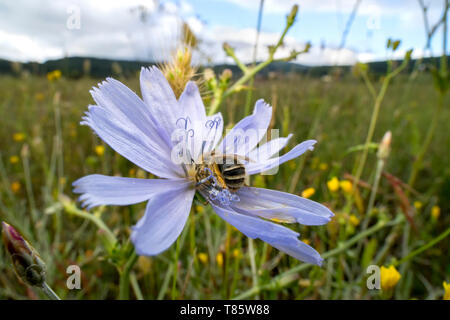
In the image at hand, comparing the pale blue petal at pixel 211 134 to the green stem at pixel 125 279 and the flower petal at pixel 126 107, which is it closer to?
the flower petal at pixel 126 107

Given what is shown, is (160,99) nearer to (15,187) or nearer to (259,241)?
(259,241)

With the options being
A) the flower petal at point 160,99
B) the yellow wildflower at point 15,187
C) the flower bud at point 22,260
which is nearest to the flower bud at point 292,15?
the flower petal at point 160,99

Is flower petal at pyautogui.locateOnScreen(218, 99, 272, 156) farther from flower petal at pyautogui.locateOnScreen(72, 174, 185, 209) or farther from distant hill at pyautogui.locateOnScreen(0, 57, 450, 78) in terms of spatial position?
distant hill at pyautogui.locateOnScreen(0, 57, 450, 78)

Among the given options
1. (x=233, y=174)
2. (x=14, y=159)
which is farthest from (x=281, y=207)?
(x=14, y=159)

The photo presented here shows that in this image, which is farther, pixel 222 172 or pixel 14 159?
pixel 14 159

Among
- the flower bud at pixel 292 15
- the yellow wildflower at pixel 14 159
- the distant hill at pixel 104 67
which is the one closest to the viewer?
the flower bud at pixel 292 15
